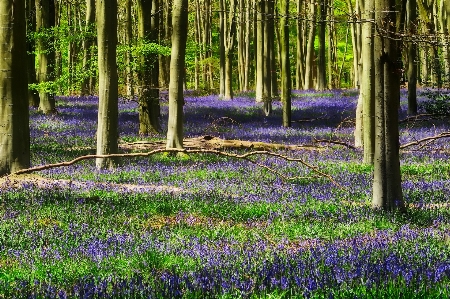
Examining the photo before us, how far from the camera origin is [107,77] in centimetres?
1376

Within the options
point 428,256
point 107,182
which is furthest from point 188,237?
point 107,182

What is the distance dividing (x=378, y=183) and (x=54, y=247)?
14.9 ft

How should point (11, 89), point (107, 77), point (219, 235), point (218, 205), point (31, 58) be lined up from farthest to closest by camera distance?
point (31, 58) < point (107, 77) < point (11, 89) < point (218, 205) < point (219, 235)

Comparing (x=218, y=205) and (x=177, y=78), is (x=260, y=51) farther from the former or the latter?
(x=218, y=205)

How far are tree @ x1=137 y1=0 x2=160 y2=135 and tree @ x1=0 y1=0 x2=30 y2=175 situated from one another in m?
8.29

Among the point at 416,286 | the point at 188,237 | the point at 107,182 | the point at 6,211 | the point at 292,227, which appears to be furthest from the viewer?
the point at 107,182

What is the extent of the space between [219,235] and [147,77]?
46.6 feet

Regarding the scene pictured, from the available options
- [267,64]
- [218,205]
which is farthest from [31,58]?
[218,205]

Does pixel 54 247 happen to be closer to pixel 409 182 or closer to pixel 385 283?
pixel 385 283

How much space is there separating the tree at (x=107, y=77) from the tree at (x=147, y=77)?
5.41m

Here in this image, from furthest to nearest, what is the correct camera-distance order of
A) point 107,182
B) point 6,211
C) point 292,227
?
point 107,182 < point 6,211 < point 292,227

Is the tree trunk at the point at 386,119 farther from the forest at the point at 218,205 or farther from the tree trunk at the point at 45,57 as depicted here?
the tree trunk at the point at 45,57

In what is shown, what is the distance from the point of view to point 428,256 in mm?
6000

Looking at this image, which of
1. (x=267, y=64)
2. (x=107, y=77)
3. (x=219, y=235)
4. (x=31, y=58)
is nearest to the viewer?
(x=219, y=235)
